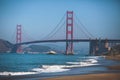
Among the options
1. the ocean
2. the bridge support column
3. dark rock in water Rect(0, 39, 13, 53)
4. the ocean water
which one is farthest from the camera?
the bridge support column

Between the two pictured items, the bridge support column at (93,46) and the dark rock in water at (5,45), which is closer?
the dark rock in water at (5,45)

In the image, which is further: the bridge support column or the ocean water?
the bridge support column

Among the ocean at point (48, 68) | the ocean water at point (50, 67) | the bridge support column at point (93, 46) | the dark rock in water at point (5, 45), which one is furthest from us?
the bridge support column at point (93, 46)

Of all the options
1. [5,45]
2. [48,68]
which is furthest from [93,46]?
[48,68]

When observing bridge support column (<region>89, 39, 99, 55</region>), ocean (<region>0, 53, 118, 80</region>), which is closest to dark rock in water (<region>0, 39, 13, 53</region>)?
ocean (<region>0, 53, 118, 80</region>)

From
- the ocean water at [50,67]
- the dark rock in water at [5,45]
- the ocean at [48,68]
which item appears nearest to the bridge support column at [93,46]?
the dark rock in water at [5,45]

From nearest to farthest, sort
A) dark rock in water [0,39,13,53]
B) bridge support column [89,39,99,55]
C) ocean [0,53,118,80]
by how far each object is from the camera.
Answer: ocean [0,53,118,80]
dark rock in water [0,39,13,53]
bridge support column [89,39,99,55]

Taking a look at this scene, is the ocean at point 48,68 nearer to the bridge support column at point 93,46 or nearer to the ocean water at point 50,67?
the ocean water at point 50,67

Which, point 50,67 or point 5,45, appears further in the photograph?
point 5,45

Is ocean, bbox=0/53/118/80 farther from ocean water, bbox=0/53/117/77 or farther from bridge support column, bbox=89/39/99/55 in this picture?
bridge support column, bbox=89/39/99/55

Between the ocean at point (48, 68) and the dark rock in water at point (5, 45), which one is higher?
the dark rock in water at point (5, 45)

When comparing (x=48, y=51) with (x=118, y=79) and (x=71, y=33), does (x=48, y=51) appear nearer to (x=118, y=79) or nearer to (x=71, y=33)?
(x=71, y=33)

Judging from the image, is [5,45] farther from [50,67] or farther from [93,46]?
[50,67]

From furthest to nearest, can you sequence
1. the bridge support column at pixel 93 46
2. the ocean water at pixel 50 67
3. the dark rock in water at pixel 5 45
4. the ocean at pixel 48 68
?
the bridge support column at pixel 93 46 → the dark rock in water at pixel 5 45 → the ocean water at pixel 50 67 → the ocean at pixel 48 68
